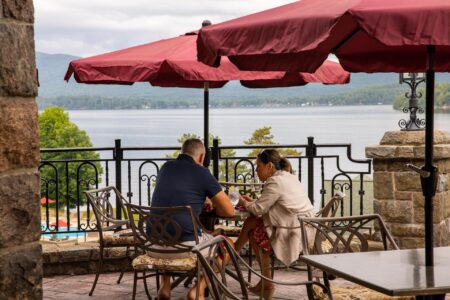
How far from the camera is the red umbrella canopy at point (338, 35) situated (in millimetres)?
3668

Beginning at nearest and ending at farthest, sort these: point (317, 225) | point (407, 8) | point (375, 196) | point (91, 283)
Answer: point (407, 8)
point (317, 225)
point (91, 283)
point (375, 196)

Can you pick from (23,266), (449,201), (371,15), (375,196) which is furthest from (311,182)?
(23,266)

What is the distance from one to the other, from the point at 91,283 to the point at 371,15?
15.4 feet

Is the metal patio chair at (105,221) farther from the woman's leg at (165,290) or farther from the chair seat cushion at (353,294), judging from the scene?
the chair seat cushion at (353,294)

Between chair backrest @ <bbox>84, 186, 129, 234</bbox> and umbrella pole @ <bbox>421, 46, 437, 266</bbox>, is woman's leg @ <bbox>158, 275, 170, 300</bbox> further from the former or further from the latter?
umbrella pole @ <bbox>421, 46, 437, 266</bbox>

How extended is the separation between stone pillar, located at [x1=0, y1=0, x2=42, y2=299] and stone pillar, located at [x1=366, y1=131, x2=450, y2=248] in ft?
18.2

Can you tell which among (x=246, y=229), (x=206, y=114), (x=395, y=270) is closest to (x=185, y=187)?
(x=246, y=229)

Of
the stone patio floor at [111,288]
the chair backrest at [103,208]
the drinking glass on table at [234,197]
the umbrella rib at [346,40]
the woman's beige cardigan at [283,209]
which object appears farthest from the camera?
the stone patio floor at [111,288]

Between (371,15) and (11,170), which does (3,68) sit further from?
(371,15)

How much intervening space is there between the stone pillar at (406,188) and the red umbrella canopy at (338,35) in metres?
2.30

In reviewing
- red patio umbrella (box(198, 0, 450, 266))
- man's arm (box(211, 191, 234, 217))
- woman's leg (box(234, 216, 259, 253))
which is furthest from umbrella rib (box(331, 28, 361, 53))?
woman's leg (box(234, 216, 259, 253))

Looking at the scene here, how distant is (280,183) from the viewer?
619 centimetres

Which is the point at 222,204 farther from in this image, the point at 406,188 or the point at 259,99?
the point at 259,99

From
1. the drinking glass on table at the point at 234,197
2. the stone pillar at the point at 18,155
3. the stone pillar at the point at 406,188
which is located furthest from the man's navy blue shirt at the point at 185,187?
the stone pillar at the point at 18,155
